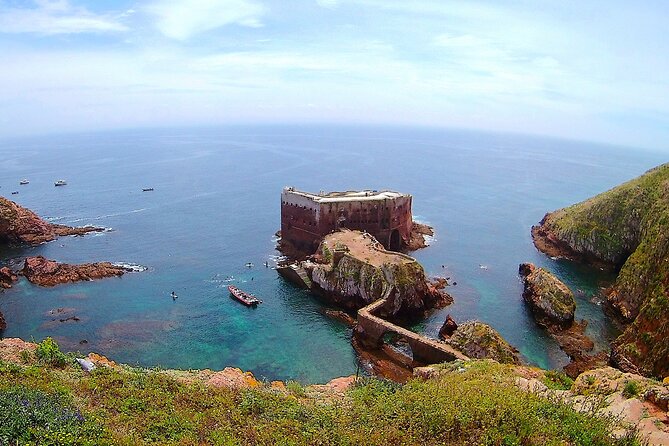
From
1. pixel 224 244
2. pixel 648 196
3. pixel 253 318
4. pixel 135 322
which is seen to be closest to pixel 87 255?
pixel 224 244

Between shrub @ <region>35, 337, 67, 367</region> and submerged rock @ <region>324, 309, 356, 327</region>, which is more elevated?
shrub @ <region>35, 337, 67, 367</region>

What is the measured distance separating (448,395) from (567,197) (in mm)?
122851

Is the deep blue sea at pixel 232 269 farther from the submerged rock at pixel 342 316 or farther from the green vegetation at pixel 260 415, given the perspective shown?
the green vegetation at pixel 260 415

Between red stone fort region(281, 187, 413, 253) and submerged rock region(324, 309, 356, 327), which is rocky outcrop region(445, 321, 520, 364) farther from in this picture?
red stone fort region(281, 187, 413, 253)

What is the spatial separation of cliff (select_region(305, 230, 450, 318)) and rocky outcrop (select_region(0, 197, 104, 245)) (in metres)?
47.2

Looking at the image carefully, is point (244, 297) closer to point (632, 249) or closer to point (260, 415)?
point (260, 415)

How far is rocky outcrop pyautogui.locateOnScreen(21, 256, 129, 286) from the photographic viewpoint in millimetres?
56703

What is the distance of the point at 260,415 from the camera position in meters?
19.1

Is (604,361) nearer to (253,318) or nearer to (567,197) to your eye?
(253,318)

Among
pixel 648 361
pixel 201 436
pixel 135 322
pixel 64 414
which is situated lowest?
pixel 135 322

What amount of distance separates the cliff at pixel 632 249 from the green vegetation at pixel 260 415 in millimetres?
22393

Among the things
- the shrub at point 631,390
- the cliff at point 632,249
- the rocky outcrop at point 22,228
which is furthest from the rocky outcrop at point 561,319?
the rocky outcrop at point 22,228

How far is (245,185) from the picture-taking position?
127562 millimetres

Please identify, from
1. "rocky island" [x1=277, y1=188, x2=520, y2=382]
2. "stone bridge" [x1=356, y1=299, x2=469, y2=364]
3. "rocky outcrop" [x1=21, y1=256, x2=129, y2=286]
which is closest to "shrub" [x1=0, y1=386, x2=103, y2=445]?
"rocky island" [x1=277, y1=188, x2=520, y2=382]
